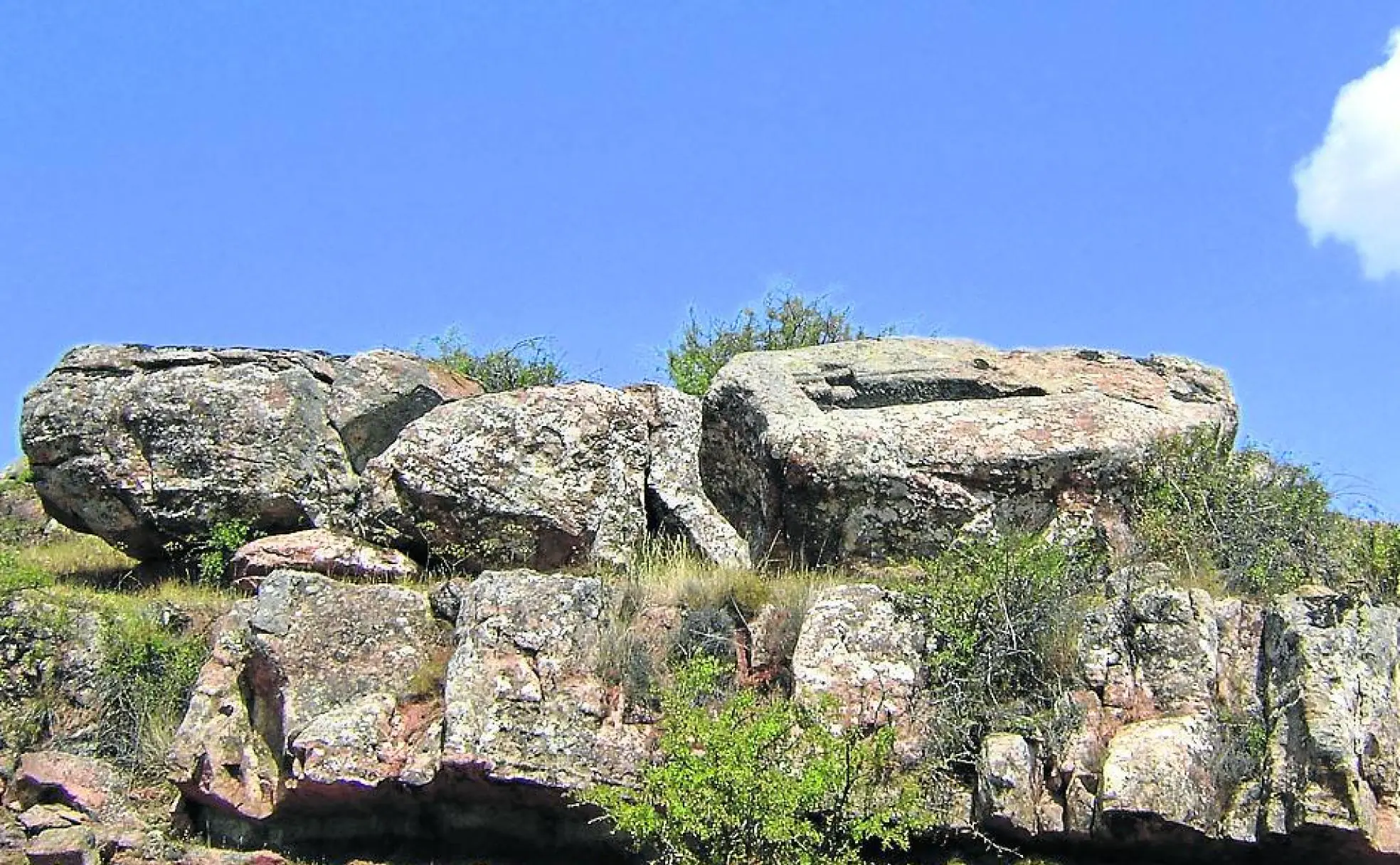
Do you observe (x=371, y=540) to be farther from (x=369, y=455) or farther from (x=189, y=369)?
(x=189, y=369)

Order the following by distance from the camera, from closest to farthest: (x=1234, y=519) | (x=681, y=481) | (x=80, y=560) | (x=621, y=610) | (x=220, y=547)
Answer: (x=621, y=610) < (x=1234, y=519) < (x=681, y=481) < (x=220, y=547) < (x=80, y=560)

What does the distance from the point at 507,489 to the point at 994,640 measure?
15.8 feet

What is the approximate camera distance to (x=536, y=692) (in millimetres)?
11445

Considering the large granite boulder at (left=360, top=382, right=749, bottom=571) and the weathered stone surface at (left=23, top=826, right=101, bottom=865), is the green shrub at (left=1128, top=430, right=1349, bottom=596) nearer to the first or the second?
the large granite boulder at (left=360, top=382, right=749, bottom=571)

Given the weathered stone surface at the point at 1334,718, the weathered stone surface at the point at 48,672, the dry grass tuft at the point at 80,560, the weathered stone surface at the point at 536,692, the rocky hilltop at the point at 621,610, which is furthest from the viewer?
the dry grass tuft at the point at 80,560

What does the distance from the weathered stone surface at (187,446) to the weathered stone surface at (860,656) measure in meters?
5.54

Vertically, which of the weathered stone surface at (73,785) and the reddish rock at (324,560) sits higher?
the reddish rock at (324,560)

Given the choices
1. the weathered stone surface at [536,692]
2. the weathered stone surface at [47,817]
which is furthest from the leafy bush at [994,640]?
the weathered stone surface at [47,817]

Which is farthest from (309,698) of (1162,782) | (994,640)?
(1162,782)

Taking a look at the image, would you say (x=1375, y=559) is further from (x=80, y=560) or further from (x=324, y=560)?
(x=80, y=560)

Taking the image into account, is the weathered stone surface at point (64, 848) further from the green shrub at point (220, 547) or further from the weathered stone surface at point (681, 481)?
the weathered stone surface at point (681, 481)

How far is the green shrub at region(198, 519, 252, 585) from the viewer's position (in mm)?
14969

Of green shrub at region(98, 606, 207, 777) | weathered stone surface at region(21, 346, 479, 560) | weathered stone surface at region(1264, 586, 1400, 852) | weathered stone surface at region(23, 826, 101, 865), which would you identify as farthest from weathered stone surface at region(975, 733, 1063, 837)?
weathered stone surface at region(21, 346, 479, 560)

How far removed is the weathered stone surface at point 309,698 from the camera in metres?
11.2
